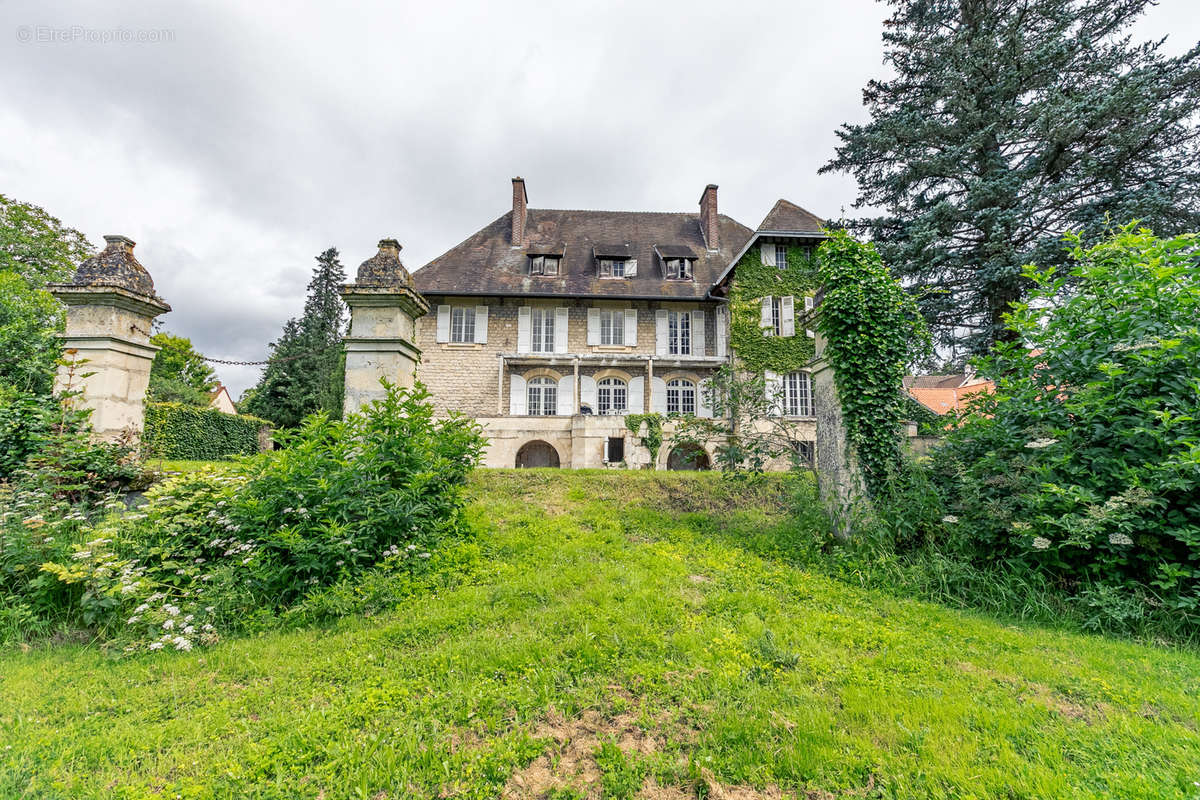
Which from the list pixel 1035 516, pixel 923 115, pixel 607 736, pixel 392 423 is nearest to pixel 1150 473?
pixel 1035 516

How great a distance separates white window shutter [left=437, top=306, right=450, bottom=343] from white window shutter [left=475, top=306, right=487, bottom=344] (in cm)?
106

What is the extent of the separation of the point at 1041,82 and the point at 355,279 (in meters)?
15.0

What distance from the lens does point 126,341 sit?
200 inches

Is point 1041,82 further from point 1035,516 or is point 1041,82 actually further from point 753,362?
point 1035,516

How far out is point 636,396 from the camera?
60.6ft

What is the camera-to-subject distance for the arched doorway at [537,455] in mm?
17703

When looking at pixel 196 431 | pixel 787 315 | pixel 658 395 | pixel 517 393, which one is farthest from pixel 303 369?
pixel 787 315

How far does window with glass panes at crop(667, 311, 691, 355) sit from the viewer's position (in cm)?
1908

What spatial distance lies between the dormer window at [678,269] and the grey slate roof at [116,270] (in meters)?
16.4

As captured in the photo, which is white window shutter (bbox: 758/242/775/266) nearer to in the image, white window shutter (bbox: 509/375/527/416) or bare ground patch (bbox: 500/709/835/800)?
white window shutter (bbox: 509/375/527/416)

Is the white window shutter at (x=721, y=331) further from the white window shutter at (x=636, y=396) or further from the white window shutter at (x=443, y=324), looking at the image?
the white window shutter at (x=443, y=324)

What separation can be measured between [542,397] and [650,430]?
477cm

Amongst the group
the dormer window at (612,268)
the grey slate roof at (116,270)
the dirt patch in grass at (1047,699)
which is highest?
the dormer window at (612,268)

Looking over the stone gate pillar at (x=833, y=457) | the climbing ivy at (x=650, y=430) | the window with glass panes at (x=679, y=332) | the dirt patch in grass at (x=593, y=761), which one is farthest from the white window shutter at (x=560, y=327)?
the dirt patch in grass at (x=593, y=761)
